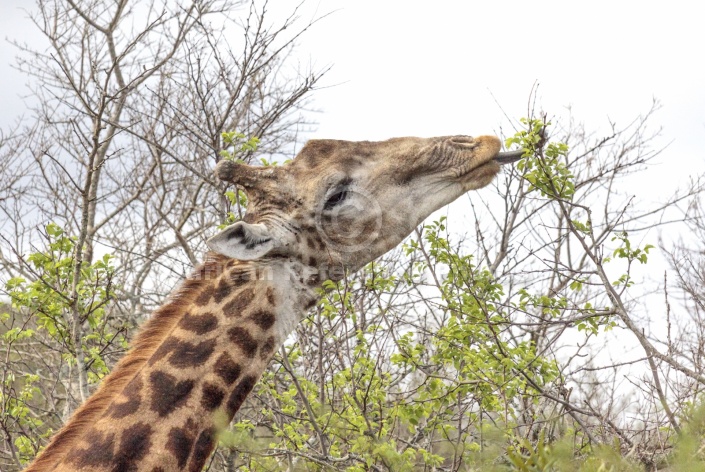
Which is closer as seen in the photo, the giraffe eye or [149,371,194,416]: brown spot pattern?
[149,371,194,416]: brown spot pattern

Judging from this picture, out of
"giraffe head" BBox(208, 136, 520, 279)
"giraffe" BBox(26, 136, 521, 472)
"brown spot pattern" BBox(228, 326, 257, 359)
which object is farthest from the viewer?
"giraffe head" BBox(208, 136, 520, 279)

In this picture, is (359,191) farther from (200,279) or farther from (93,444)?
(93,444)

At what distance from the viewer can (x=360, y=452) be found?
19.7ft

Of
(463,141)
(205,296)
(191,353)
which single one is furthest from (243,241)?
(463,141)

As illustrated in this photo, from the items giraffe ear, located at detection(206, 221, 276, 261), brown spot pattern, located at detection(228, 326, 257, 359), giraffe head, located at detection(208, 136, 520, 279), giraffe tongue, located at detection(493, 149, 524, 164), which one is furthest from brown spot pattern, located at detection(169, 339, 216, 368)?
giraffe tongue, located at detection(493, 149, 524, 164)

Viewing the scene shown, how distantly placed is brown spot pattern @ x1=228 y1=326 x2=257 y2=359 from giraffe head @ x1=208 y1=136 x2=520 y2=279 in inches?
18.5

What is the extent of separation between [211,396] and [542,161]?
2.61m

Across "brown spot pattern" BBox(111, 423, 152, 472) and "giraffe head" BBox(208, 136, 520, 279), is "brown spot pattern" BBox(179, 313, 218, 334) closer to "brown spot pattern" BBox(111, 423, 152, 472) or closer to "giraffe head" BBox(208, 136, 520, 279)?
"giraffe head" BBox(208, 136, 520, 279)

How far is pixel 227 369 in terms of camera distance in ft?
15.1

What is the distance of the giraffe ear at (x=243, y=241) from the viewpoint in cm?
467

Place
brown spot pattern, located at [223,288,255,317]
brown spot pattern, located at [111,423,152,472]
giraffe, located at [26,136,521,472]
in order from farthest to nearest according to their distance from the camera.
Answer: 1. brown spot pattern, located at [223,288,255,317]
2. giraffe, located at [26,136,521,472]
3. brown spot pattern, located at [111,423,152,472]

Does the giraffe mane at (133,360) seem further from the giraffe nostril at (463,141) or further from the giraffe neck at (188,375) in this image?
the giraffe nostril at (463,141)

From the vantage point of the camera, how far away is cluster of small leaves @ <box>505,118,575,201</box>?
5.55 meters

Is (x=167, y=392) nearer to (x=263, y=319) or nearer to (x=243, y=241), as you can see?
(x=263, y=319)
